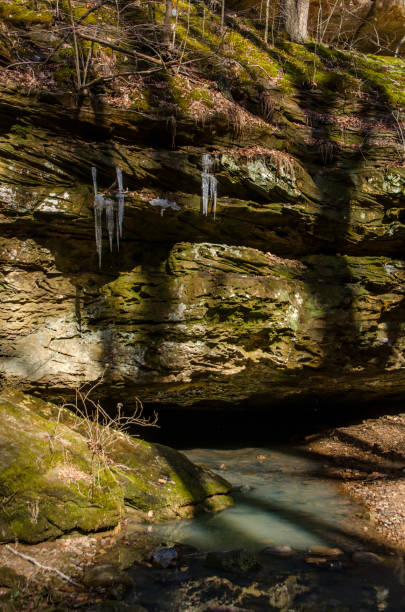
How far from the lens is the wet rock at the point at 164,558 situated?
434cm

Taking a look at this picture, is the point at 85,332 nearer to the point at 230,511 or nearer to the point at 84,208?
the point at 84,208

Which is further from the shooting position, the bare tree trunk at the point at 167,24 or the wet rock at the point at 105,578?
the bare tree trunk at the point at 167,24

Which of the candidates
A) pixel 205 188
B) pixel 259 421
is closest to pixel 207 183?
pixel 205 188

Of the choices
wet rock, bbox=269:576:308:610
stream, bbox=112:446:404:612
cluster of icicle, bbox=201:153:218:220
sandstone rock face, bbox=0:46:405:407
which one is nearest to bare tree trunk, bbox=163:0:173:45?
sandstone rock face, bbox=0:46:405:407

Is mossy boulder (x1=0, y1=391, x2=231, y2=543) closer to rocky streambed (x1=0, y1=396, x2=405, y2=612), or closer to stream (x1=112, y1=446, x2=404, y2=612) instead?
rocky streambed (x1=0, y1=396, x2=405, y2=612)

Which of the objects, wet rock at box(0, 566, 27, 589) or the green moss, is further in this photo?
the green moss

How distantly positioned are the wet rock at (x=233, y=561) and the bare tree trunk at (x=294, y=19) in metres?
12.5

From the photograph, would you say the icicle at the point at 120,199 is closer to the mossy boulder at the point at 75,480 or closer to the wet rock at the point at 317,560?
the mossy boulder at the point at 75,480

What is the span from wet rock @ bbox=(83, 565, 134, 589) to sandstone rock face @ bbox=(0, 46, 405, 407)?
13.2 feet

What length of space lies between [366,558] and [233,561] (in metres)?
1.53

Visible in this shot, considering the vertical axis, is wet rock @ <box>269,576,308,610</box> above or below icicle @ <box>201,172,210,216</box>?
below

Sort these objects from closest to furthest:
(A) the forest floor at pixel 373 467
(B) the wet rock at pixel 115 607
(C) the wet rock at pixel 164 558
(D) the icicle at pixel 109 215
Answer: (B) the wet rock at pixel 115 607
(C) the wet rock at pixel 164 558
(A) the forest floor at pixel 373 467
(D) the icicle at pixel 109 215

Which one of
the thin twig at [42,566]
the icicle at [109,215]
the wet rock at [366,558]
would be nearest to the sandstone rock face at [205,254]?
the icicle at [109,215]

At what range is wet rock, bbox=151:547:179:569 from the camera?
4340mm
